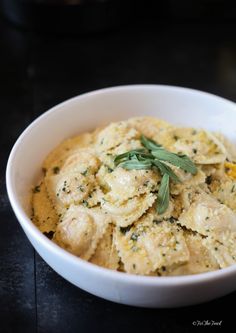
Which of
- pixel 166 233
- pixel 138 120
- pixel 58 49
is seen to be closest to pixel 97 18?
pixel 58 49

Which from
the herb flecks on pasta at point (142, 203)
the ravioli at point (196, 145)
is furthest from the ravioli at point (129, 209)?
the ravioli at point (196, 145)

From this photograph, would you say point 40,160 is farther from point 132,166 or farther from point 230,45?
point 230,45

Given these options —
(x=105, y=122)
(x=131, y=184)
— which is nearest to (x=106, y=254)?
(x=131, y=184)

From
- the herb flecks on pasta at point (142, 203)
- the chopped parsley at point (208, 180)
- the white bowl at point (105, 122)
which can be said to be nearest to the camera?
the white bowl at point (105, 122)

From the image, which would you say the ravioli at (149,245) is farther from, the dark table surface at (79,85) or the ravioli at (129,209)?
the dark table surface at (79,85)

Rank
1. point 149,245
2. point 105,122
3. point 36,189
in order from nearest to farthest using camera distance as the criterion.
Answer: point 149,245 → point 36,189 → point 105,122

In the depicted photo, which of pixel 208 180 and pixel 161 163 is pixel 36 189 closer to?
pixel 161 163
